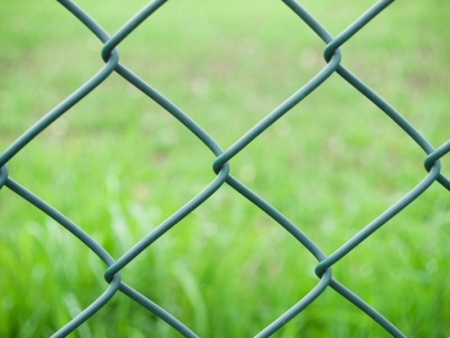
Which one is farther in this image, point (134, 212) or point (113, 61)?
point (134, 212)

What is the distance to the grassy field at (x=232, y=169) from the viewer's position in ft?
5.02

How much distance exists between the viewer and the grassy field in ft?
5.02

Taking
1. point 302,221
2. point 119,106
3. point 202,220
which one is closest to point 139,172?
point 202,220

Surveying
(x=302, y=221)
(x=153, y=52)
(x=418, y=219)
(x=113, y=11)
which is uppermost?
(x=113, y=11)

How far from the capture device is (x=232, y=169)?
2.77m

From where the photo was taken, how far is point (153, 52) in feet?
14.6

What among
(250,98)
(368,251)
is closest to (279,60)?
(250,98)

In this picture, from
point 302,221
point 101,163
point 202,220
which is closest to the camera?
point 202,220

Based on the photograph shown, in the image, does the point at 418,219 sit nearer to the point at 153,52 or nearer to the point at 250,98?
the point at 250,98

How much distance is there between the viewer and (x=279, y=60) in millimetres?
4297

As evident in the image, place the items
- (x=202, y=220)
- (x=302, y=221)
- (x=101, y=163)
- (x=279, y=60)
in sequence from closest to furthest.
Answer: (x=202, y=220) < (x=302, y=221) < (x=101, y=163) < (x=279, y=60)

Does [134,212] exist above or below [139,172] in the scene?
below

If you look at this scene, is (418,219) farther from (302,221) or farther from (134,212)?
(134,212)

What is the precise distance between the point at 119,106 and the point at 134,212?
1.90 m
